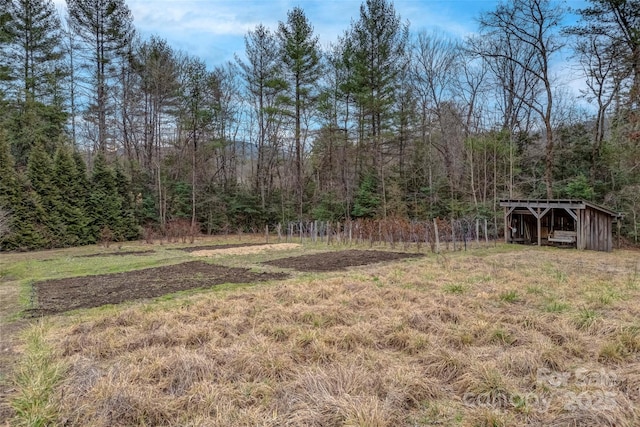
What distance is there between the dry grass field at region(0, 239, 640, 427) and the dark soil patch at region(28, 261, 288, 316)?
72 centimetres

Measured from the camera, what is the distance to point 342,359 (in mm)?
3363

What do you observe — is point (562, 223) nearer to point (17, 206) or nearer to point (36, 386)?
point (36, 386)

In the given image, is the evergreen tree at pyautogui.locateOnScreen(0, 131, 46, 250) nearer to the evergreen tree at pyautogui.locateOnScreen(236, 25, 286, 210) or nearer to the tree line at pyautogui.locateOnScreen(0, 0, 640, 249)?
the tree line at pyautogui.locateOnScreen(0, 0, 640, 249)

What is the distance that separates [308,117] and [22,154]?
15.1m

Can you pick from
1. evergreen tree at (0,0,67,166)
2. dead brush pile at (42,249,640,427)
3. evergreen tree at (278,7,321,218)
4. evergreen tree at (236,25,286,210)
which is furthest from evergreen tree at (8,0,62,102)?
dead brush pile at (42,249,640,427)

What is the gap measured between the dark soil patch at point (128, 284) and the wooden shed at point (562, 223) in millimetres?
11065

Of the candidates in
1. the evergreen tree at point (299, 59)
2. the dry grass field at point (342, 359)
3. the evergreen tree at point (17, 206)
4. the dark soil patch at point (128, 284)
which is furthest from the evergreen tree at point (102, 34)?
the dry grass field at point (342, 359)

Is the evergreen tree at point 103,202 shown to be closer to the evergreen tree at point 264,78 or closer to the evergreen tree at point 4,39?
the evergreen tree at point 4,39

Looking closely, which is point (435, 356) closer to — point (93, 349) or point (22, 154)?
point (93, 349)

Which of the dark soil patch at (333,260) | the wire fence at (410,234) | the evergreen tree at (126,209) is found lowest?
the dark soil patch at (333,260)

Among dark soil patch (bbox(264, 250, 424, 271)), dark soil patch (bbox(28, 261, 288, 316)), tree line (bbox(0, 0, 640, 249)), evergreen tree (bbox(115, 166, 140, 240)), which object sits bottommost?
dark soil patch (bbox(28, 261, 288, 316))

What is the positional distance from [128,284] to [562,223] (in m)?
16.4

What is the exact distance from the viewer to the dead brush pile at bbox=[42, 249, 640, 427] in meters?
2.48

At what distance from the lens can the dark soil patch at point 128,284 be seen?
602 cm
